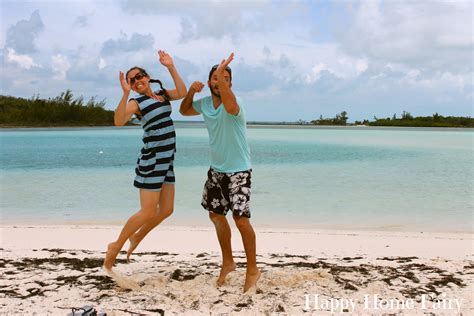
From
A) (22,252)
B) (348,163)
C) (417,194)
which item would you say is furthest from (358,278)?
(348,163)

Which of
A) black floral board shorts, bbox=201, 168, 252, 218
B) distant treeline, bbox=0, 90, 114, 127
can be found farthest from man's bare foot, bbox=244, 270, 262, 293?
distant treeline, bbox=0, 90, 114, 127

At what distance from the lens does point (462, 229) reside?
291 inches

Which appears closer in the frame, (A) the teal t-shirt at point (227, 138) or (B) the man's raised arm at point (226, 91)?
(B) the man's raised arm at point (226, 91)

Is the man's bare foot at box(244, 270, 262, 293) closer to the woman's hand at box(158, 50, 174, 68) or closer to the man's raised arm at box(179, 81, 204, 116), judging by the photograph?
the man's raised arm at box(179, 81, 204, 116)

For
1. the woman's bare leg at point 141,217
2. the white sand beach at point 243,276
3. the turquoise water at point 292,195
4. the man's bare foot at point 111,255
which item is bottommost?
the turquoise water at point 292,195

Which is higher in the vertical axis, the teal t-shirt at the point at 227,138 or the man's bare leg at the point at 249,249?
the teal t-shirt at the point at 227,138

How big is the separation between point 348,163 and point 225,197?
15.6 metres

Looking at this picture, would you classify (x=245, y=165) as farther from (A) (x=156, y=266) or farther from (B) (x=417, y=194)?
(B) (x=417, y=194)

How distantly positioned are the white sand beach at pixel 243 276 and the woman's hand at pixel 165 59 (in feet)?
5.20

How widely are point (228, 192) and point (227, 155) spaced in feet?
0.91

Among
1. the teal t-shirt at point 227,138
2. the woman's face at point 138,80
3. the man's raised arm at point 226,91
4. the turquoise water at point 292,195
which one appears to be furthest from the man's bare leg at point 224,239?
the turquoise water at point 292,195

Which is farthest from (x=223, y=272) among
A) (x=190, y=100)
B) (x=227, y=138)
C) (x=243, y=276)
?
(x=190, y=100)

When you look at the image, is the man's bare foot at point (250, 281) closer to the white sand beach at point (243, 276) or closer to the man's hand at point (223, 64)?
the white sand beach at point (243, 276)

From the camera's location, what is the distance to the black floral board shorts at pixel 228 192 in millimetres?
3471
